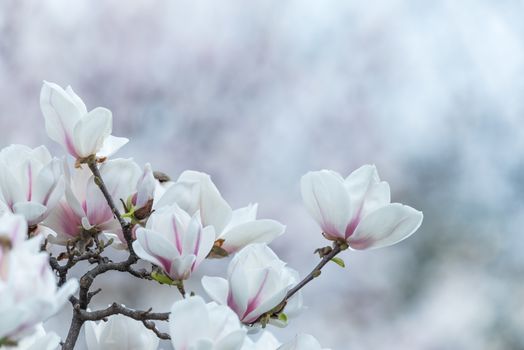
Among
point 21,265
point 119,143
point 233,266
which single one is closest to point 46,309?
point 21,265

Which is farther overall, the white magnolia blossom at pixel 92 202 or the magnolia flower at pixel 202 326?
the white magnolia blossom at pixel 92 202

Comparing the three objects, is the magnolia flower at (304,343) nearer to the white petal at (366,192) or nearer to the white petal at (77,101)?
the white petal at (366,192)

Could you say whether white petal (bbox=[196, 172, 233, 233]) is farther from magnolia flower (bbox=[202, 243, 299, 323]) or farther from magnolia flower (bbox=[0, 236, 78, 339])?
magnolia flower (bbox=[0, 236, 78, 339])

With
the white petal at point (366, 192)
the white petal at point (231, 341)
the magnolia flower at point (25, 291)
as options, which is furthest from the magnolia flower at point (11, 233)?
the white petal at point (366, 192)

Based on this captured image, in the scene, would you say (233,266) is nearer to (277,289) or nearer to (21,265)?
(277,289)

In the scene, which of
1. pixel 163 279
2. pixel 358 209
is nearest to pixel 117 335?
pixel 163 279

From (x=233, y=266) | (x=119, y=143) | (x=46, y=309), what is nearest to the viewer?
(x=46, y=309)
